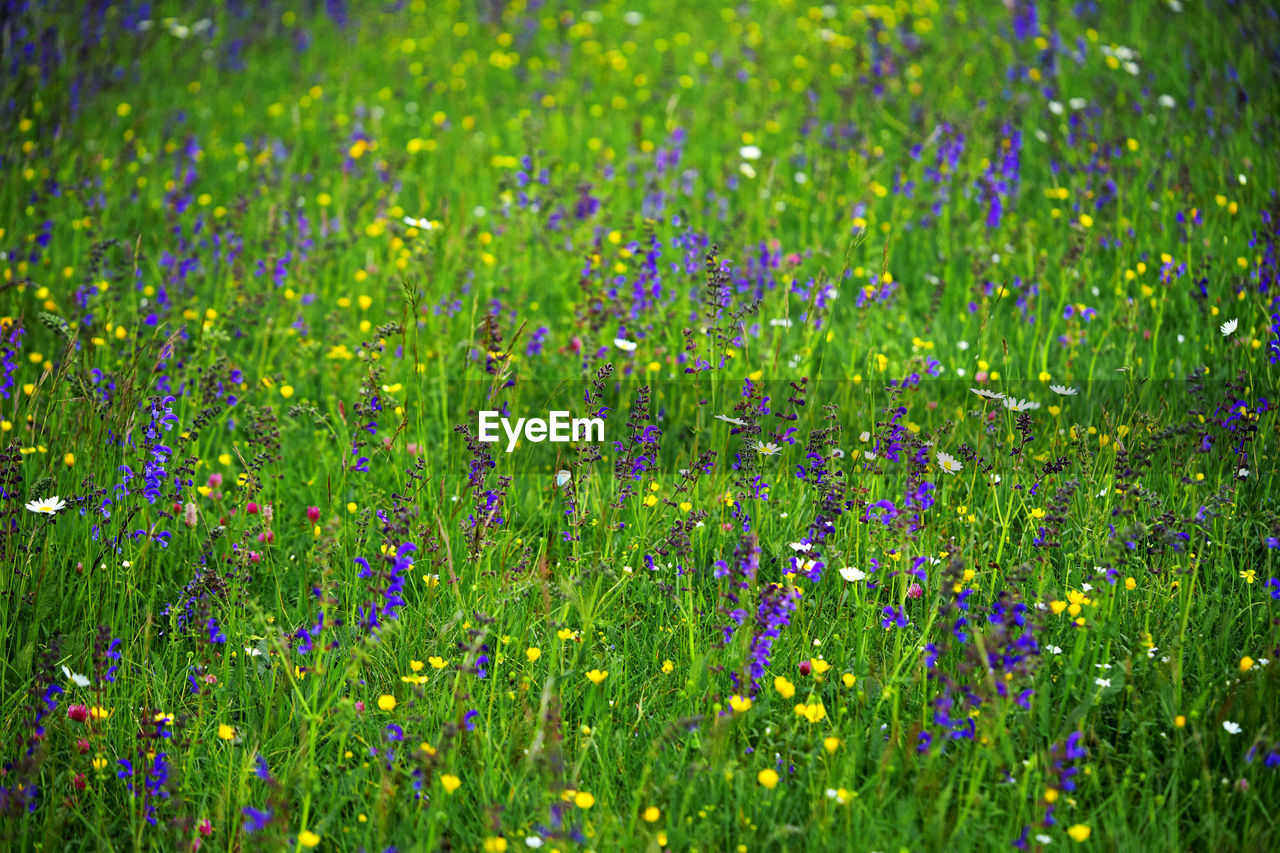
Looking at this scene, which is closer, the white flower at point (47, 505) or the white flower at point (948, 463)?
the white flower at point (47, 505)

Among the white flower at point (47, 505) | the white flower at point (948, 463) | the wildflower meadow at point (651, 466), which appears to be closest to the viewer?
the wildflower meadow at point (651, 466)

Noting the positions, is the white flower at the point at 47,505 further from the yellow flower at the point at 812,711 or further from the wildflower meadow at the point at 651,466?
the yellow flower at the point at 812,711

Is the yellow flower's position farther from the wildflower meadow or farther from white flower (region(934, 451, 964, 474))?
white flower (region(934, 451, 964, 474))

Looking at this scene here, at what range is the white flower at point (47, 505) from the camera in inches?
105

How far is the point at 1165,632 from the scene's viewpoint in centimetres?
254

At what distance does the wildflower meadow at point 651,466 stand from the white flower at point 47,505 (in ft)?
0.24

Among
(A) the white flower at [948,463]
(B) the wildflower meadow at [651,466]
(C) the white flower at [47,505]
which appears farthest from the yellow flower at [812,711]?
(C) the white flower at [47,505]

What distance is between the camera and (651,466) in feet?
9.75

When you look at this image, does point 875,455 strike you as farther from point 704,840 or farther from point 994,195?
point 994,195

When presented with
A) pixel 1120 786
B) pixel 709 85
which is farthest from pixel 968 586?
pixel 709 85

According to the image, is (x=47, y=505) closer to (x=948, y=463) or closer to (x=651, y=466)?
(x=651, y=466)

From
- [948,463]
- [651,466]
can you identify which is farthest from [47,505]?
[948,463]

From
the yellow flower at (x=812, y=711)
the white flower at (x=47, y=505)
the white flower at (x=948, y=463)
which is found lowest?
the yellow flower at (x=812, y=711)

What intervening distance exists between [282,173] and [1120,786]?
16.5ft
